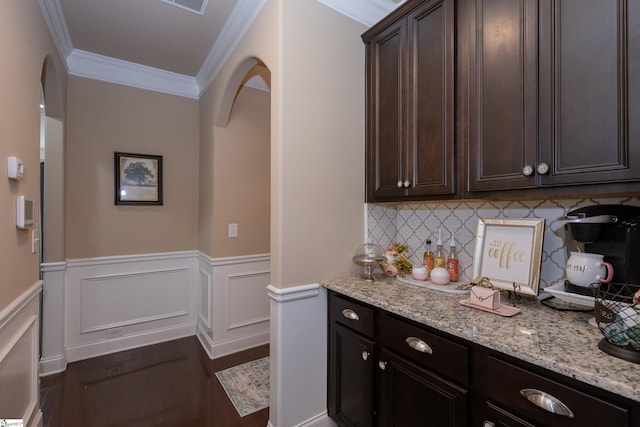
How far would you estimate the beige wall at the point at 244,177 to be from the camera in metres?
2.87

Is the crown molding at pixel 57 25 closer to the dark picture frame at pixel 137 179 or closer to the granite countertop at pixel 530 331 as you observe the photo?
the dark picture frame at pixel 137 179

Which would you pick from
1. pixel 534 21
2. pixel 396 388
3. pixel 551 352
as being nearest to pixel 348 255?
pixel 396 388

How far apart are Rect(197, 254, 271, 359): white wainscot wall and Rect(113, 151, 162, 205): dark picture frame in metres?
0.84

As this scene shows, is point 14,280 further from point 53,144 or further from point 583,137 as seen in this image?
point 583,137

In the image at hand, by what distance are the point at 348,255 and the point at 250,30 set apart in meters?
1.71

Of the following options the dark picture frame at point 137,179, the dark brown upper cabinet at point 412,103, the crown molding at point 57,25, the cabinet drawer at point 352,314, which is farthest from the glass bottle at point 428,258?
the crown molding at point 57,25

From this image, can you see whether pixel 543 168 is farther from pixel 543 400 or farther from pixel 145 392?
pixel 145 392

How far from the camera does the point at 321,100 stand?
5.98 feet

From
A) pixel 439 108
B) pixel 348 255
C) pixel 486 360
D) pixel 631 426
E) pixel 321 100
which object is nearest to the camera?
pixel 631 426

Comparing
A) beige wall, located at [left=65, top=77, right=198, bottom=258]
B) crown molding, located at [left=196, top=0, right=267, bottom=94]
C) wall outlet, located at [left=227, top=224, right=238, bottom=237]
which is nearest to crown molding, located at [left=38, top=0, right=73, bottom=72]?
beige wall, located at [left=65, top=77, right=198, bottom=258]

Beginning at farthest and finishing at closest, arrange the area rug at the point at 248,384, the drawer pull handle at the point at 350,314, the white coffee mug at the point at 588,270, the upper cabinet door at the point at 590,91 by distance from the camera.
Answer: the area rug at the point at 248,384, the drawer pull handle at the point at 350,314, the white coffee mug at the point at 588,270, the upper cabinet door at the point at 590,91

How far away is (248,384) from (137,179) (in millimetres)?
2244

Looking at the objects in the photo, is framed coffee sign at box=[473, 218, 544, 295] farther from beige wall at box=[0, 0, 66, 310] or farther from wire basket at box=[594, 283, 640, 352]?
beige wall at box=[0, 0, 66, 310]

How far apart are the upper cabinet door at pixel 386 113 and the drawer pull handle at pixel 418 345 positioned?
2.67 ft
